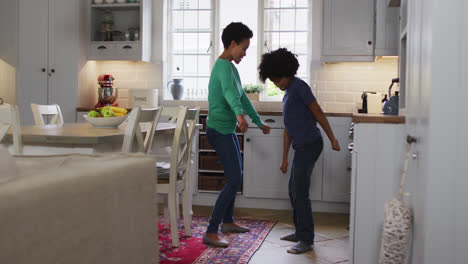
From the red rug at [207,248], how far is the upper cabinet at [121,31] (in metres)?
2.13

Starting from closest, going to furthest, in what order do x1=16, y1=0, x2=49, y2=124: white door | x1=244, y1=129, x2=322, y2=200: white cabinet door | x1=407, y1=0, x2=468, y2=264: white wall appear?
x1=407, y1=0, x2=468, y2=264: white wall < x1=244, y1=129, x2=322, y2=200: white cabinet door < x1=16, y1=0, x2=49, y2=124: white door

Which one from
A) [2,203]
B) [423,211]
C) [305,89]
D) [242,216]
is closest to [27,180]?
[2,203]

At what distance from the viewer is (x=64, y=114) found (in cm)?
505

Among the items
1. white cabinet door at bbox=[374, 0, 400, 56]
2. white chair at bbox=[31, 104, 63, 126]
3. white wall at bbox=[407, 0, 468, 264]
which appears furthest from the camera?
white cabinet door at bbox=[374, 0, 400, 56]

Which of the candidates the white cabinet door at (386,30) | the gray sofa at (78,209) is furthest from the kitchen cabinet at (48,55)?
the gray sofa at (78,209)

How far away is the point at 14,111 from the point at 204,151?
95.3 inches

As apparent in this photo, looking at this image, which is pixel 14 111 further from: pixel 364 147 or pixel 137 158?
pixel 364 147

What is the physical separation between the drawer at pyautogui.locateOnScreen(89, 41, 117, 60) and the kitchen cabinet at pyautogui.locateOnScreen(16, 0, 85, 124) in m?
0.18

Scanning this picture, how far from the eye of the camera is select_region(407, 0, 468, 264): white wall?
62.5 inches

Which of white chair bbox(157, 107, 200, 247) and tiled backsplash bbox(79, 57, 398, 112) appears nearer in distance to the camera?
white chair bbox(157, 107, 200, 247)

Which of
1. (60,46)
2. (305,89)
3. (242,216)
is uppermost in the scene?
(60,46)

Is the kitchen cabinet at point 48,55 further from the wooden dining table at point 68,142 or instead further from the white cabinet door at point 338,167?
the white cabinet door at point 338,167

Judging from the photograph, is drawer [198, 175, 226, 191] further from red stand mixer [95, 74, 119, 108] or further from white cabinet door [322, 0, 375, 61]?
white cabinet door [322, 0, 375, 61]

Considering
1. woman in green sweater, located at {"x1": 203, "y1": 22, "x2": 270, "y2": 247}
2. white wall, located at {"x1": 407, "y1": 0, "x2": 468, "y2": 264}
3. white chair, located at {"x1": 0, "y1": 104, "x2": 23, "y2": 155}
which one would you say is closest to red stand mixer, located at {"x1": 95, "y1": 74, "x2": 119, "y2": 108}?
woman in green sweater, located at {"x1": 203, "y1": 22, "x2": 270, "y2": 247}
